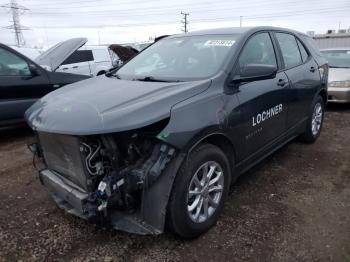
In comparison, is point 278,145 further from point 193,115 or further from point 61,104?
point 61,104

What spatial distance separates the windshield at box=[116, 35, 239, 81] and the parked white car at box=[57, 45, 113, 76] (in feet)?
23.6

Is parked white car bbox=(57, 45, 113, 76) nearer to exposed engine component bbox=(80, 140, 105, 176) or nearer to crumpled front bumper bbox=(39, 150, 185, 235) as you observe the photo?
exposed engine component bbox=(80, 140, 105, 176)

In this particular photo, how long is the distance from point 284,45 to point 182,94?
2.20 m

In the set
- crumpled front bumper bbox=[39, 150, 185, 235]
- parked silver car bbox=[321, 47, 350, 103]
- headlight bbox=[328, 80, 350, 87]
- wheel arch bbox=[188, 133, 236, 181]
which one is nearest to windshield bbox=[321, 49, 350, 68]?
parked silver car bbox=[321, 47, 350, 103]

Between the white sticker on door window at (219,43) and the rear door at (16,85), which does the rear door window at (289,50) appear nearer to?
the white sticker on door window at (219,43)

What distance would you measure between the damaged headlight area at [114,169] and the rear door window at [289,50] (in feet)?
7.89

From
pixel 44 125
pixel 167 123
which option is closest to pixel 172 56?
pixel 167 123

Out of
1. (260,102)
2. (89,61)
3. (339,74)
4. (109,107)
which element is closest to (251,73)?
(260,102)

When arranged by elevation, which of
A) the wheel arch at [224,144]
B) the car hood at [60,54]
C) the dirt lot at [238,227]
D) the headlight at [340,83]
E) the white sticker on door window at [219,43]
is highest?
the white sticker on door window at [219,43]

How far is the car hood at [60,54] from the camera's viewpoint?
8.02 meters

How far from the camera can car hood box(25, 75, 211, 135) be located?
7.96ft

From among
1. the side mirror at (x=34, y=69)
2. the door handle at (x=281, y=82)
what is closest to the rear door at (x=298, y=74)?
the door handle at (x=281, y=82)

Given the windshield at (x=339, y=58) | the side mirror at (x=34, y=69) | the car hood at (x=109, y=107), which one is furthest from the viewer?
the windshield at (x=339, y=58)

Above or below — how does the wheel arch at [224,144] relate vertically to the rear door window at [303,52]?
below
